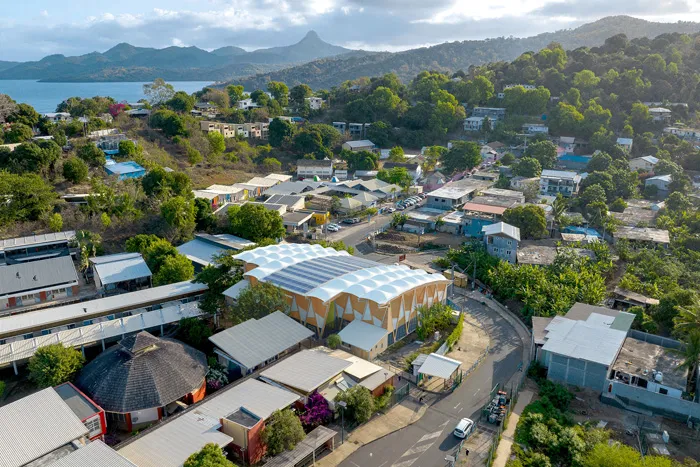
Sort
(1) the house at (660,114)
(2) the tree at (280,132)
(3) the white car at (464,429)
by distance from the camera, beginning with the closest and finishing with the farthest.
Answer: (3) the white car at (464,429)
(2) the tree at (280,132)
(1) the house at (660,114)

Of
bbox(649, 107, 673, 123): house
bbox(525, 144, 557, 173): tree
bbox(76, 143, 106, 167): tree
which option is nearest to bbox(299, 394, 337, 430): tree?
bbox(76, 143, 106, 167): tree

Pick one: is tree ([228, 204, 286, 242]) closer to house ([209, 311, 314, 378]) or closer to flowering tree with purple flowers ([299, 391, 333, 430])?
house ([209, 311, 314, 378])

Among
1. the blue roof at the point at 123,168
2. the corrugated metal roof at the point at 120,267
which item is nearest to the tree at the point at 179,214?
the corrugated metal roof at the point at 120,267

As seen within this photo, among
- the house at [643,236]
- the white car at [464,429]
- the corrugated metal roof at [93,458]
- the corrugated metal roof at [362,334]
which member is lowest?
the white car at [464,429]

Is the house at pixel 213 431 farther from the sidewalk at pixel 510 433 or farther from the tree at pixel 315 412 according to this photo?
the sidewalk at pixel 510 433

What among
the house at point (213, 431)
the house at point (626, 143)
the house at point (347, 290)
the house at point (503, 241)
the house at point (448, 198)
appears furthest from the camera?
the house at point (626, 143)

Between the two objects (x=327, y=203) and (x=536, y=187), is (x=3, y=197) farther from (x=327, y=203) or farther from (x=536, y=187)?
(x=536, y=187)
